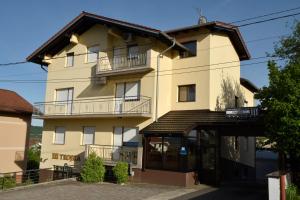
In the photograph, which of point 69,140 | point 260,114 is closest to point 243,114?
point 260,114

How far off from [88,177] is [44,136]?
7.40m

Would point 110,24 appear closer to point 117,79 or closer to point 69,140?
point 117,79

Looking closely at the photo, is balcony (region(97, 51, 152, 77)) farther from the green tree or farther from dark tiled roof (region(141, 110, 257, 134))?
the green tree

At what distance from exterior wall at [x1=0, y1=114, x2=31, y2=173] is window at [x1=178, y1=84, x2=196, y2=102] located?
13560 mm

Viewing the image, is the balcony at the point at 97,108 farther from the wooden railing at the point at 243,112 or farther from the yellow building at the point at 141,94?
the wooden railing at the point at 243,112

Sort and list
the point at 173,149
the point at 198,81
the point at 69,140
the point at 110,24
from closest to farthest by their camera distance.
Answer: the point at 173,149 < the point at 198,81 < the point at 110,24 < the point at 69,140

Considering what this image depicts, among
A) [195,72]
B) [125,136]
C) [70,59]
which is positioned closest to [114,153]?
[125,136]

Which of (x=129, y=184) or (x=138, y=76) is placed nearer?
(x=129, y=184)

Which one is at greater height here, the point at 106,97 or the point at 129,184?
the point at 106,97

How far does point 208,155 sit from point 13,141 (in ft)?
50.8

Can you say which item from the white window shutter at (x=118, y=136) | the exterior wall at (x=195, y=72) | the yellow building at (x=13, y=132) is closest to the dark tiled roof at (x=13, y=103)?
the yellow building at (x=13, y=132)

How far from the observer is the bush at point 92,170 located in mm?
18594

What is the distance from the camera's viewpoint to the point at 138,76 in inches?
800

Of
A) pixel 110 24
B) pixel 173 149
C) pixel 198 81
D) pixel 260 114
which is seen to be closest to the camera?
pixel 260 114
